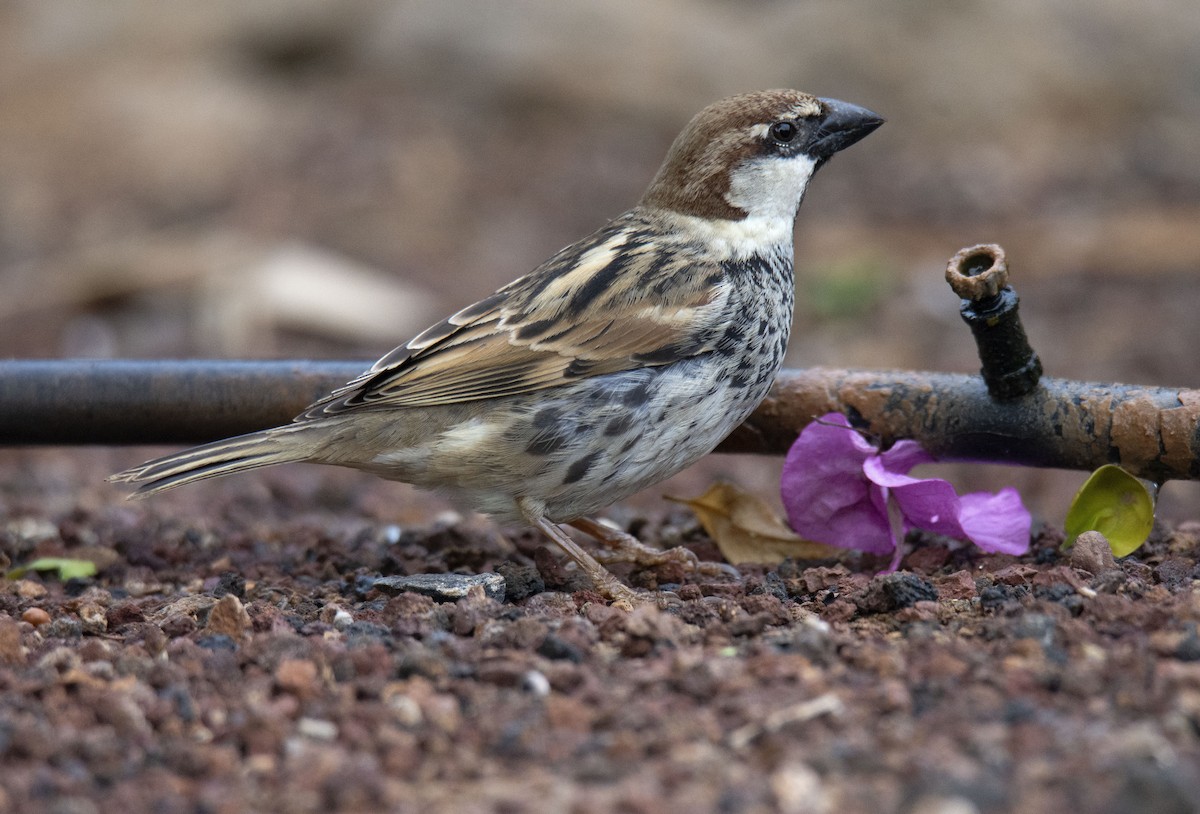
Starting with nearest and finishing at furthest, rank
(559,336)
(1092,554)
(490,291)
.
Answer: (1092,554) < (559,336) < (490,291)

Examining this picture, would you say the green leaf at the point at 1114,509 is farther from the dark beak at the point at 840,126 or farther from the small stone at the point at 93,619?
the small stone at the point at 93,619

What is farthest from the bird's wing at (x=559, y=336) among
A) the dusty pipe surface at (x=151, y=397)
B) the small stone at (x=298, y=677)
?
the small stone at (x=298, y=677)

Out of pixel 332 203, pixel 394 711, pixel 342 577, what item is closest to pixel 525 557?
pixel 342 577

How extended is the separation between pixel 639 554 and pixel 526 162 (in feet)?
24.0

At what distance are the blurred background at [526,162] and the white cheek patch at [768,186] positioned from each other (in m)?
2.31

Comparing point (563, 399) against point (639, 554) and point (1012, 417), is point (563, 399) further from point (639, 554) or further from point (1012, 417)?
point (1012, 417)

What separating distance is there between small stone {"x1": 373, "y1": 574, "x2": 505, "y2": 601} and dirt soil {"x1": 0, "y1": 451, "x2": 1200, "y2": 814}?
28 mm

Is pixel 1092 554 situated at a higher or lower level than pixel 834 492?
lower

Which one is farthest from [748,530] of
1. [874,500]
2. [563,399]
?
[563,399]

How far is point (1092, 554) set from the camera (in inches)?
138

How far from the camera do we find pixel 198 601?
362 centimetres

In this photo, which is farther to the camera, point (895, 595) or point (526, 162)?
point (526, 162)

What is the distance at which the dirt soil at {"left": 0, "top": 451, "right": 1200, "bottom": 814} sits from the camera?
2.31 meters

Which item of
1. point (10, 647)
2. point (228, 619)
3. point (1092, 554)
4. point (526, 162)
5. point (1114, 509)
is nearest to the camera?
point (10, 647)
